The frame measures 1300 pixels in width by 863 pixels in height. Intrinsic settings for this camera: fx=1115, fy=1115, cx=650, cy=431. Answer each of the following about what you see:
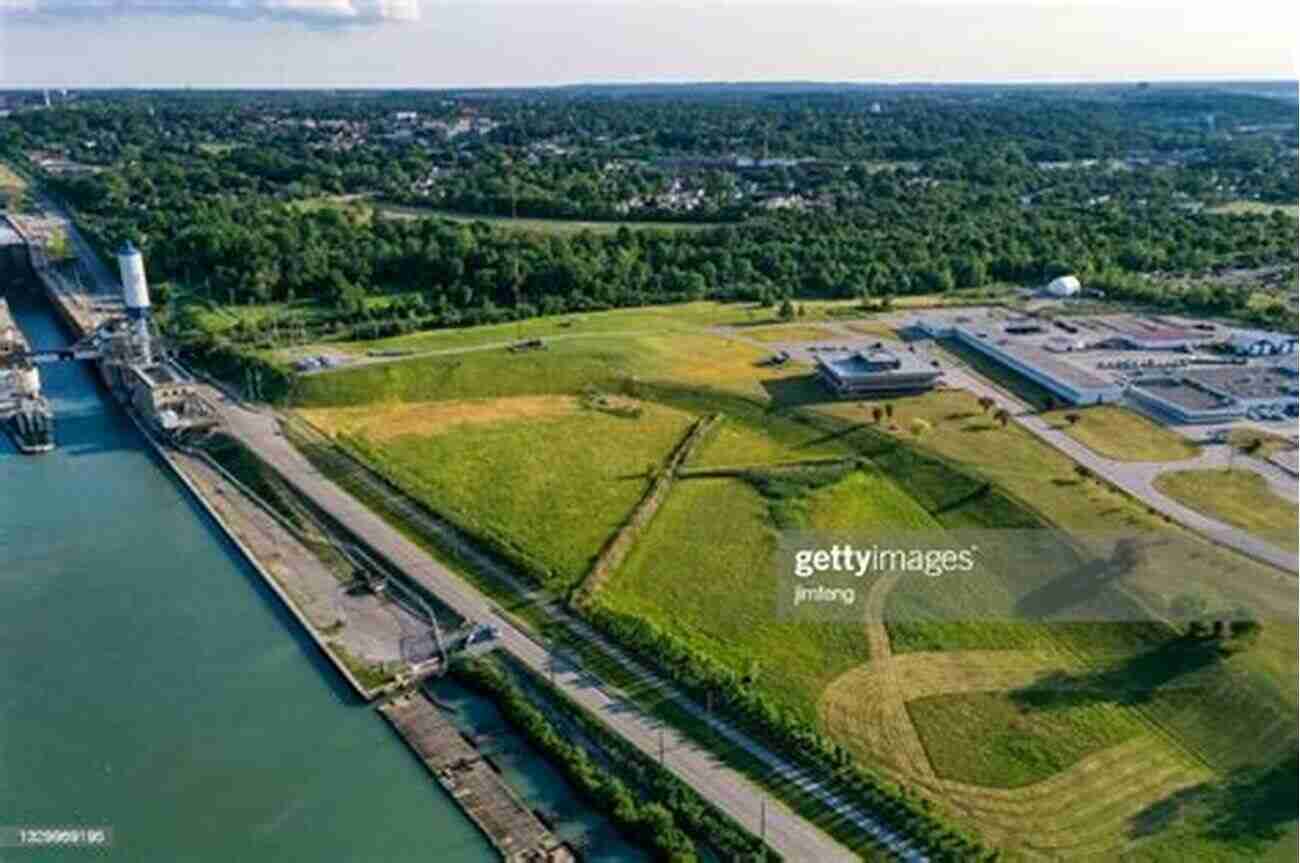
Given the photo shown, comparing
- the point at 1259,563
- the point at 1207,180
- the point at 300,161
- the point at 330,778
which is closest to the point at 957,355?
the point at 1259,563

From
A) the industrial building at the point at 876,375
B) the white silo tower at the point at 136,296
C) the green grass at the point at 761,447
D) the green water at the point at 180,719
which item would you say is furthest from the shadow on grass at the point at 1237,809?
the white silo tower at the point at 136,296

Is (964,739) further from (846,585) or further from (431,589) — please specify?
(431,589)

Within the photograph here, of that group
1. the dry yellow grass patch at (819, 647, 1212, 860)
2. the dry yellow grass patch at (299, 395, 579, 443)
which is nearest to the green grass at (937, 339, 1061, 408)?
the dry yellow grass patch at (299, 395, 579, 443)

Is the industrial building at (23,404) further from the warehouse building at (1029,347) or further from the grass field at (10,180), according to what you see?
the grass field at (10,180)

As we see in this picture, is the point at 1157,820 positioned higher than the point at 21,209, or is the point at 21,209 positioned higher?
the point at 21,209

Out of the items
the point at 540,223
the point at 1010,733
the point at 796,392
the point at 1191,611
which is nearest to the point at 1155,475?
the point at 1191,611

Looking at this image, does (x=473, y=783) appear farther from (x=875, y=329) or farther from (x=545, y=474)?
(x=875, y=329)
